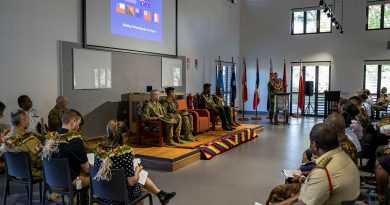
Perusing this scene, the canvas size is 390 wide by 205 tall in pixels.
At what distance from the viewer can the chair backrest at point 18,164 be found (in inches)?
124

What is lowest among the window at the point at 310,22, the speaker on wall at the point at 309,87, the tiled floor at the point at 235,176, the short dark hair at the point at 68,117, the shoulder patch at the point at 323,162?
the tiled floor at the point at 235,176

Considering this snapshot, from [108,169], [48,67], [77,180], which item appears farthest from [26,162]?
[48,67]

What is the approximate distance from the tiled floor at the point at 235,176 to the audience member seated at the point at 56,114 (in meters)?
1.21

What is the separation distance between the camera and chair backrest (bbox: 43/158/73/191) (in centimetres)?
287

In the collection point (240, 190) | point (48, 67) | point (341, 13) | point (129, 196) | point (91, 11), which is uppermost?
point (341, 13)

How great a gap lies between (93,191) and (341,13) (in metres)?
11.7

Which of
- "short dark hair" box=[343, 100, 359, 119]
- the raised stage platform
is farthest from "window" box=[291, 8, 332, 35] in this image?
"short dark hair" box=[343, 100, 359, 119]

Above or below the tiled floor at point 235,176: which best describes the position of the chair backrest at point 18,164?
above

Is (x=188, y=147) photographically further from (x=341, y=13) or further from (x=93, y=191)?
(x=341, y=13)

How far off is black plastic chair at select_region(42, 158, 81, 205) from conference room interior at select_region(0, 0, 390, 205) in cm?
4

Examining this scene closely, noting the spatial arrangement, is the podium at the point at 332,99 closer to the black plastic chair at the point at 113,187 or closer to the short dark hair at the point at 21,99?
the short dark hair at the point at 21,99

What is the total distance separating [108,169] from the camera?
2.54 m

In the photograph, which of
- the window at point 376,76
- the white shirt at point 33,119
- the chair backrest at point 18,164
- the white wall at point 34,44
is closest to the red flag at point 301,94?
the window at point 376,76

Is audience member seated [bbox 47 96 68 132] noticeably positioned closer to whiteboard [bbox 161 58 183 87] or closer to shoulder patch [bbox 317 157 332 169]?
whiteboard [bbox 161 58 183 87]
